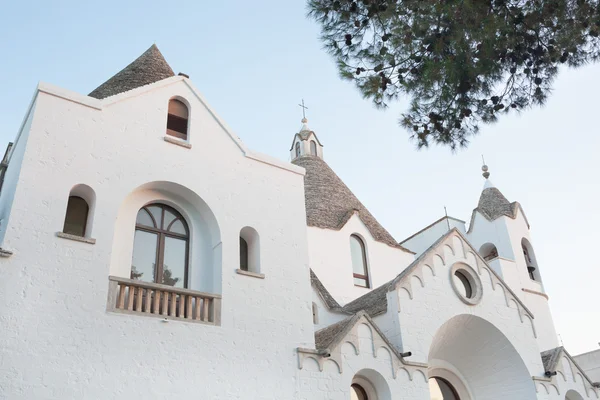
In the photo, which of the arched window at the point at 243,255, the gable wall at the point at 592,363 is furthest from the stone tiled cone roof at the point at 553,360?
the gable wall at the point at 592,363

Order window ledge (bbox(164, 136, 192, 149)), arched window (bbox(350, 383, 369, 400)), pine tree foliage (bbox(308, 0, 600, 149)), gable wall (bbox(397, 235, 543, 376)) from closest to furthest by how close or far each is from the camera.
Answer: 1. pine tree foliage (bbox(308, 0, 600, 149))
2. window ledge (bbox(164, 136, 192, 149))
3. arched window (bbox(350, 383, 369, 400))
4. gable wall (bbox(397, 235, 543, 376))

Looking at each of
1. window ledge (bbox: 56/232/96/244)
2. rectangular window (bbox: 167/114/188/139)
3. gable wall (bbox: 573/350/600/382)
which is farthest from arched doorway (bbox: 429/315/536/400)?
gable wall (bbox: 573/350/600/382)

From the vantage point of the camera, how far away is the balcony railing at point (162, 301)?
9.88 metres

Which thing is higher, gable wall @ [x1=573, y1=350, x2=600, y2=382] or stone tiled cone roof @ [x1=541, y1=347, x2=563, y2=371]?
gable wall @ [x1=573, y1=350, x2=600, y2=382]

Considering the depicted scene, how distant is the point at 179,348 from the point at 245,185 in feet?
13.6

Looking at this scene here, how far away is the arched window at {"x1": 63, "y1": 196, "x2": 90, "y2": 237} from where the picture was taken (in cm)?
1048

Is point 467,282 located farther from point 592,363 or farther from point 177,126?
point 592,363

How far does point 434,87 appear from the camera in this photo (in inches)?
362

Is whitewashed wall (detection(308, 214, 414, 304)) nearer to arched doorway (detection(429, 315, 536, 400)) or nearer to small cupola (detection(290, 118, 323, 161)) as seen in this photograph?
arched doorway (detection(429, 315, 536, 400))

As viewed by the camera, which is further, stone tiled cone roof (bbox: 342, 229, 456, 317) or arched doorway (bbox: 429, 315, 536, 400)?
arched doorway (bbox: 429, 315, 536, 400)

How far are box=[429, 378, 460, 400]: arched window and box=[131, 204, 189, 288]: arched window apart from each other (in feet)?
26.0

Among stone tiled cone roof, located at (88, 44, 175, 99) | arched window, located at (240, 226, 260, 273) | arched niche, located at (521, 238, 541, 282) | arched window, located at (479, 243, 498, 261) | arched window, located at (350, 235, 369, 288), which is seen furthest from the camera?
arched window, located at (479, 243, 498, 261)

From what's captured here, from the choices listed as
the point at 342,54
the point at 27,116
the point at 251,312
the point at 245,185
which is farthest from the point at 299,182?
the point at 27,116

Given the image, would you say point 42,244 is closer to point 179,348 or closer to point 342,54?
point 179,348
